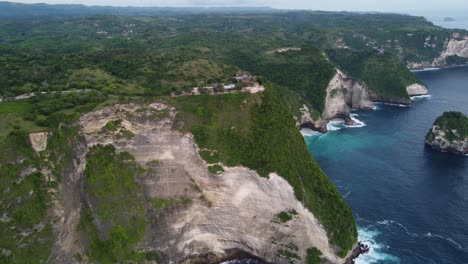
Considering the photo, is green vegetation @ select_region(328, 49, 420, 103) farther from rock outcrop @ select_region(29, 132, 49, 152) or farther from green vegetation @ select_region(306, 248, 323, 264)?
rock outcrop @ select_region(29, 132, 49, 152)

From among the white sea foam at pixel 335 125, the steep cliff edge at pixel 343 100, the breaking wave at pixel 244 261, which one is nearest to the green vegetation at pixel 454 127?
the white sea foam at pixel 335 125

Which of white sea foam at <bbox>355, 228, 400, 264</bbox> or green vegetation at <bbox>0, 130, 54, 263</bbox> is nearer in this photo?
green vegetation at <bbox>0, 130, 54, 263</bbox>

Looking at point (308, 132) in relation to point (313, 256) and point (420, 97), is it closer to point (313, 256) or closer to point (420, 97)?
point (313, 256)

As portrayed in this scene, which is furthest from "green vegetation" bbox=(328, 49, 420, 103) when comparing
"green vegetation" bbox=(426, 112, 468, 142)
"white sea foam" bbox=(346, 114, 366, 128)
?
"green vegetation" bbox=(426, 112, 468, 142)

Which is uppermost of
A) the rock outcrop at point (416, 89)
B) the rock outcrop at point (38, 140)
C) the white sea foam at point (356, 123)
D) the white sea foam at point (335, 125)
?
the rock outcrop at point (38, 140)

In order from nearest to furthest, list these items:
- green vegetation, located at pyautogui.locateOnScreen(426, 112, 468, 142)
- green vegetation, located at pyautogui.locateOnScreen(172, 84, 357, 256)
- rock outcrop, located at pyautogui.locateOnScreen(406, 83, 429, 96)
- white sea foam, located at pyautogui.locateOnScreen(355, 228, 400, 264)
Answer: green vegetation, located at pyautogui.locateOnScreen(172, 84, 357, 256) → white sea foam, located at pyautogui.locateOnScreen(355, 228, 400, 264) → green vegetation, located at pyautogui.locateOnScreen(426, 112, 468, 142) → rock outcrop, located at pyautogui.locateOnScreen(406, 83, 429, 96)

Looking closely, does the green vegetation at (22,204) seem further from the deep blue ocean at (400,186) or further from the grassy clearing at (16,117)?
the deep blue ocean at (400,186)
